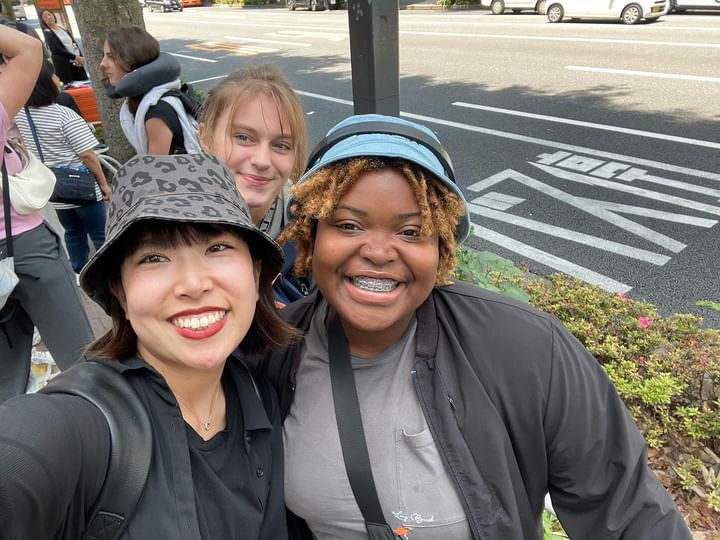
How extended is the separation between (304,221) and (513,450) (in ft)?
2.49

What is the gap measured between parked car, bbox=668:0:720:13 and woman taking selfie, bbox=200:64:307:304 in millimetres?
16186

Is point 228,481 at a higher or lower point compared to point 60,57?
lower

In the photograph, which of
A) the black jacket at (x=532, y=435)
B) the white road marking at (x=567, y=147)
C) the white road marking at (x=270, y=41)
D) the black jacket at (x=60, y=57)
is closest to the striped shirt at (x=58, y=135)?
the white road marking at (x=567, y=147)

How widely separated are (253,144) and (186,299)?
3.64 feet

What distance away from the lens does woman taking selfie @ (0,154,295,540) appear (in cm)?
96

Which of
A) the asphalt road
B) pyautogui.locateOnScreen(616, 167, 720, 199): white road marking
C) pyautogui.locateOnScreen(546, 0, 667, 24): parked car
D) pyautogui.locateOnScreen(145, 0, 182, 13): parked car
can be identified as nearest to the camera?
the asphalt road

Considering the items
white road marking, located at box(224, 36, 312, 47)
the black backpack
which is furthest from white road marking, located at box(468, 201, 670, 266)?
white road marking, located at box(224, 36, 312, 47)

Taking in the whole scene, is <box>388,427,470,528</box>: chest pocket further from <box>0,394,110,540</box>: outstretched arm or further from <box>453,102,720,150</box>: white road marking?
<box>453,102,720,150</box>: white road marking

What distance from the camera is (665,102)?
830 centimetres

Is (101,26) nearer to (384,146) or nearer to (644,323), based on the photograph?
(384,146)

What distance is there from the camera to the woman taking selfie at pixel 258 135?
6.79 feet

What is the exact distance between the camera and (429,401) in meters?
1.28

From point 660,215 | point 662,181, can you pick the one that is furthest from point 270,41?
point 660,215

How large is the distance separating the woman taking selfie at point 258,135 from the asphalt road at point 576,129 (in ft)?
10.0
